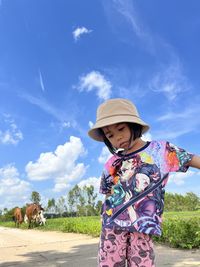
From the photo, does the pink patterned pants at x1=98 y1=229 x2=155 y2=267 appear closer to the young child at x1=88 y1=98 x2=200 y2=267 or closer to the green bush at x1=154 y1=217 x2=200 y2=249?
the young child at x1=88 y1=98 x2=200 y2=267

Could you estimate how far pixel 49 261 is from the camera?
223 inches

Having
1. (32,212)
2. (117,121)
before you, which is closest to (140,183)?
(117,121)

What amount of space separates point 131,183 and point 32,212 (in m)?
12.1

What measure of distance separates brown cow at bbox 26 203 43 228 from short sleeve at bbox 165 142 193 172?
1192cm

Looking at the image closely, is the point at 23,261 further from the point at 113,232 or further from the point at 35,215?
the point at 35,215

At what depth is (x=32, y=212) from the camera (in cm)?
1397

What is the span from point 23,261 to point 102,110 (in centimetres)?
389

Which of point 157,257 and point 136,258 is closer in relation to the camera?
point 136,258

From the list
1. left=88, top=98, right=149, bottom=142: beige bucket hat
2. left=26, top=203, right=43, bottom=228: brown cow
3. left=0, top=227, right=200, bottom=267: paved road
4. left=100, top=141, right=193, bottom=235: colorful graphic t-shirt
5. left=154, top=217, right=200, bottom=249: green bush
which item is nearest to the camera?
left=100, top=141, right=193, bottom=235: colorful graphic t-shirt

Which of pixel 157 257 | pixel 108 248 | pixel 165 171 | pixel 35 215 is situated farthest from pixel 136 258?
pixel 35 215

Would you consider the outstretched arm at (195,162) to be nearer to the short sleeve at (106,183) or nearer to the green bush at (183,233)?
the short sleeve at (106,183)

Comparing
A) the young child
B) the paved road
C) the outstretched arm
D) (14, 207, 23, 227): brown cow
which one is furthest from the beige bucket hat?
(14, 207, 23, 227): brown cow

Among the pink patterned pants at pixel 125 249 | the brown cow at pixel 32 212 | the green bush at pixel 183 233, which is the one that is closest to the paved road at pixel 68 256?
Answer: the green bush at pixel 183 233

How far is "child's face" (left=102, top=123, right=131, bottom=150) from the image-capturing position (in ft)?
8.13
